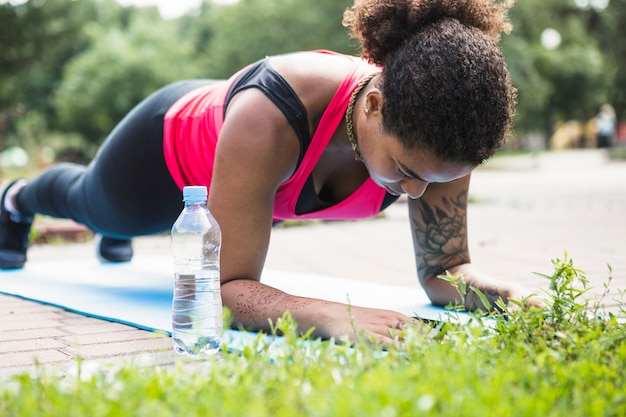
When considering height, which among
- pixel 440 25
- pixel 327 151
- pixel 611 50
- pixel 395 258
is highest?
pixel 611 50

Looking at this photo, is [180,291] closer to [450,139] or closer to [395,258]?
[450,139]

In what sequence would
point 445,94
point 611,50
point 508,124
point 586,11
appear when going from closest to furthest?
point 445,94 < point 508,124 < point 586,11 < point 611,50

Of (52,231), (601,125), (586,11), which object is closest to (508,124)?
(52,231)

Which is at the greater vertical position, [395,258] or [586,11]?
[586,11]

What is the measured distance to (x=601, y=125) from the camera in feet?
127

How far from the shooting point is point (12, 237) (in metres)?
4.38

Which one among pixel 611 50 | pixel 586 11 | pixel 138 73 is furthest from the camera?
pixel 138 73

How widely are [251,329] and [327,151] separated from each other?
2.53 ft

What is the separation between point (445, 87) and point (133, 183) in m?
1.74

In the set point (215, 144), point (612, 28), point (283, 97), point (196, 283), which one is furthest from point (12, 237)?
point (612, 28)

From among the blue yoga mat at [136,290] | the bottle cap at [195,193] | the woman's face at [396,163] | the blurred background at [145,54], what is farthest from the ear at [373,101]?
the blurred background at [145,54]

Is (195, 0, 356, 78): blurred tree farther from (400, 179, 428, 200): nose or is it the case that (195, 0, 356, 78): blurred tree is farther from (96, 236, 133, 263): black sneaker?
(400, 179, 428, 200): nose

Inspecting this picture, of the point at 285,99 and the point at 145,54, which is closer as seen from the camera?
the point at 285,99

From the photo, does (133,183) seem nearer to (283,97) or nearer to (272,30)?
(283,97)
